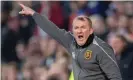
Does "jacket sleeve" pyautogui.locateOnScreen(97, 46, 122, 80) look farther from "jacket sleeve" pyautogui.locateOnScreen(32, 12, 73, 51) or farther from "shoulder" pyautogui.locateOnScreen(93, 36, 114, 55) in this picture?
"jacket sleeve" pyautogui.locateOnScreen(32, 12, 73, 51)

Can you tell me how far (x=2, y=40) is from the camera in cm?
1175

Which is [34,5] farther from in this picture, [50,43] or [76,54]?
[76,54]

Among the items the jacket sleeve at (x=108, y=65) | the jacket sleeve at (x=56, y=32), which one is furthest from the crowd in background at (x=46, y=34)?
the jacket sleeve at (x=108, y=65)

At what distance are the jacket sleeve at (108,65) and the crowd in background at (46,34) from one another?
2.51 metres

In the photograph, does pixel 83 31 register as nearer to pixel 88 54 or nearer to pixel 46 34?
pixel 88 54

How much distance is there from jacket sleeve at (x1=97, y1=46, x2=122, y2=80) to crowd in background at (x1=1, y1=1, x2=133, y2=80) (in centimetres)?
251

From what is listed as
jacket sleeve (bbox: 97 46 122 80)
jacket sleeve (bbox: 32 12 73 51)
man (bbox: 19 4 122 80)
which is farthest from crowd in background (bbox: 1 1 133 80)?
jacket sleeve (bbox: 97 46 122 80)

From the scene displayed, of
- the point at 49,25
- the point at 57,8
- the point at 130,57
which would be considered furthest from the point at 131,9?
the point at 49,25

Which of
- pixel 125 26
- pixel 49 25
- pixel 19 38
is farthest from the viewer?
pixel 19 38

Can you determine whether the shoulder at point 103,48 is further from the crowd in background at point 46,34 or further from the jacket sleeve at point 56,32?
the crowd in background at point 46,34

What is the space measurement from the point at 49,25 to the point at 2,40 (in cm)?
492

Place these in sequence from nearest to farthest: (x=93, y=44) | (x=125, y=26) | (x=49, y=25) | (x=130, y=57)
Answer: (x=93, y=44)
(x=49, y=25)
(x=130, y=57)
(x=125, y=26)

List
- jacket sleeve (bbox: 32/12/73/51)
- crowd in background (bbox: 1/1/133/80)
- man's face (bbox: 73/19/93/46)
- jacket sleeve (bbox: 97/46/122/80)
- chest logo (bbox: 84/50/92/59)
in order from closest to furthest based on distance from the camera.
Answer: jacket sleeve (bbox: 97/46/122/80) < chest logo (bbox: 84/50/92/59) < man's face (bbox: 73/19/93/46) < jacket sleeve (bbox: 32/12/73/51) < crowd in background (bbox: 1/1/133/80)

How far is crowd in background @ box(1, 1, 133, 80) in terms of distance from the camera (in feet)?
32.3
